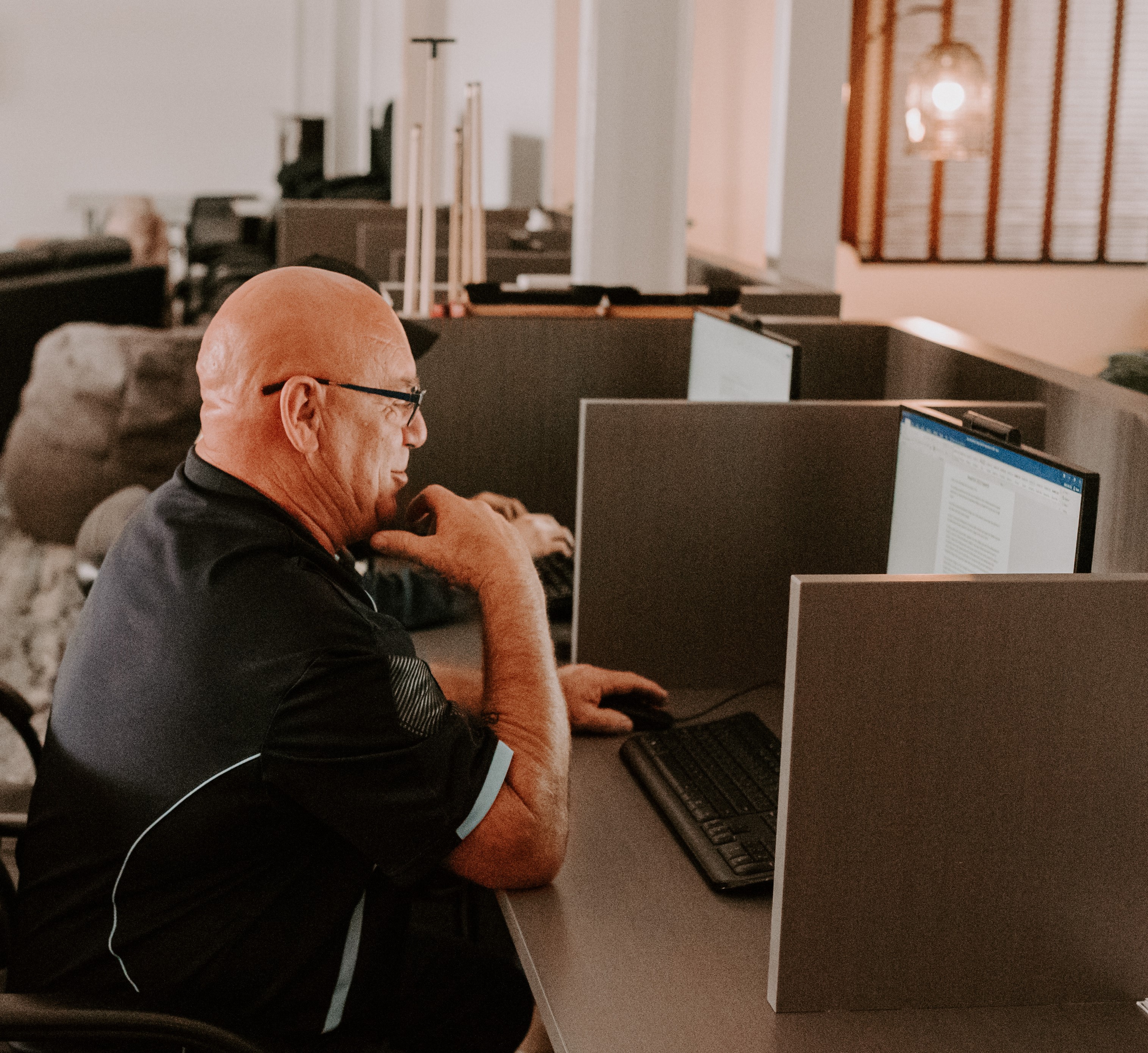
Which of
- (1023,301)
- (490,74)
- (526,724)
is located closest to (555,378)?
(526,724)

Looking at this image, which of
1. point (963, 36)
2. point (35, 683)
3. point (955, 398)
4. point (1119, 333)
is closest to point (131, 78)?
point (963, 36)

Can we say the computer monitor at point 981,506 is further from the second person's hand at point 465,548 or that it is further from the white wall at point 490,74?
the white wall at point 490,74

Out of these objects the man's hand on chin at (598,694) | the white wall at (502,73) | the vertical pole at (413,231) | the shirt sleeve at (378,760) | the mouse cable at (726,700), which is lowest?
the mouse cable at (726,700)

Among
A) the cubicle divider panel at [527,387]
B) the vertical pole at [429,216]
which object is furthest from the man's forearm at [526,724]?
the vertical pole at [429,216]

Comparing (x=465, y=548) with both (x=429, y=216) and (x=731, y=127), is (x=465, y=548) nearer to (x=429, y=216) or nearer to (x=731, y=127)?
(x=429, y=216)

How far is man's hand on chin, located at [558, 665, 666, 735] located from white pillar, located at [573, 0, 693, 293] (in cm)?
113

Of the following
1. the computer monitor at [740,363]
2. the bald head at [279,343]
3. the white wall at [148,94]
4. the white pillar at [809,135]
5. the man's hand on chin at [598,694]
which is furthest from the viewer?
the white wall at [148,94]

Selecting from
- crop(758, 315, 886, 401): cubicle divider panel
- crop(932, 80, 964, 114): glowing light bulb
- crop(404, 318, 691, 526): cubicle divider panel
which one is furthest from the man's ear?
crop(932, 80, 964, 114): glowing light bulb

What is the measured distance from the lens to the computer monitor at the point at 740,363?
1832 mm

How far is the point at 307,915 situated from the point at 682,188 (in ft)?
5.97

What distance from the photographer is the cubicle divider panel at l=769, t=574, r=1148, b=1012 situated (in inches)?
39.0

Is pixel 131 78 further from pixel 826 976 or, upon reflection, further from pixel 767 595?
pixel 826 976

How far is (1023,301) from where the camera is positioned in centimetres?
677

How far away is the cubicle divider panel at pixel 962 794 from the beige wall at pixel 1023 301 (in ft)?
19.1
